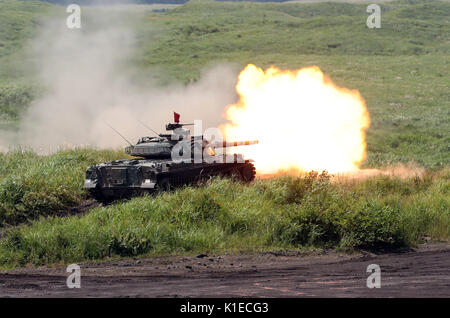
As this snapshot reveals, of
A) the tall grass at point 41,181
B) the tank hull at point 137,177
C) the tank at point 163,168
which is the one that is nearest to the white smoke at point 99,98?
the tall grass at point 41,181

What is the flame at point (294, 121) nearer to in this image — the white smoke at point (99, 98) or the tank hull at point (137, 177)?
the white smoke at point (99, 98)

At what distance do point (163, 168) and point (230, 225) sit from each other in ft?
11.3

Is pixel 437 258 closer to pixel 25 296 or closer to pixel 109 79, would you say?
pixel 25 296

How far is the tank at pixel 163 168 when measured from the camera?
1767cm

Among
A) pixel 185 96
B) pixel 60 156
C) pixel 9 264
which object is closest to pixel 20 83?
pixel 185 96

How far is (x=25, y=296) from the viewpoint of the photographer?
10.4 meters

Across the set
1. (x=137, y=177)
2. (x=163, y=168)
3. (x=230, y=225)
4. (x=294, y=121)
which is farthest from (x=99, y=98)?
(x=230, y=225)

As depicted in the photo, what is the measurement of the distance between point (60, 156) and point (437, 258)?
12777 mm

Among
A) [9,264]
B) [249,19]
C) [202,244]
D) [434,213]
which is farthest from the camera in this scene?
[249,19]

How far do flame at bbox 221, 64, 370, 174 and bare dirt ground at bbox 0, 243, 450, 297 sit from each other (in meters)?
10.3

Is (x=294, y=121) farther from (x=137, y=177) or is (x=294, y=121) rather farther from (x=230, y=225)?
A: (x=230, y=225)

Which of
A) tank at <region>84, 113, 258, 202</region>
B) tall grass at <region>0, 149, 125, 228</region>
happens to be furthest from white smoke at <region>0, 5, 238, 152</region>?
tank at <region>84, 113, 258, 202</region>

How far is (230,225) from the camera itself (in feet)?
48.4
